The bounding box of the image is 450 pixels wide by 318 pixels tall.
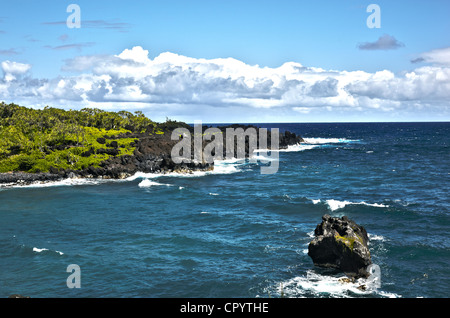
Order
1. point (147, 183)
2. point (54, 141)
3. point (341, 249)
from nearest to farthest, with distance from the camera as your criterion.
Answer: point (341, 249) → point (147, 183) → point (54, 141)

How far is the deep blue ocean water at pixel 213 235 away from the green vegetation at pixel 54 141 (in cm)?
1177

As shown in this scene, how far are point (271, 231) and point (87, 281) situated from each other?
76.3 ft

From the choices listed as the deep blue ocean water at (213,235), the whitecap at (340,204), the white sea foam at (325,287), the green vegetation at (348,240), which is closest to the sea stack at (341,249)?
the green vegetation at (348,240)

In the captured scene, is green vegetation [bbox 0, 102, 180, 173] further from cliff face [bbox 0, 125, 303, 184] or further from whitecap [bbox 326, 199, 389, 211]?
whitecap [bbox 326, 199, 389, 211]

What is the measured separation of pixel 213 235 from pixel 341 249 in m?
17.5

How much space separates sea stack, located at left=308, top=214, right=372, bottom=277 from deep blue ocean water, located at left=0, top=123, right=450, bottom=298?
148cm

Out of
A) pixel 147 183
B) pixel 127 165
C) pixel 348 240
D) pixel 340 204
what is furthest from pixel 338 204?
pixel 127 165

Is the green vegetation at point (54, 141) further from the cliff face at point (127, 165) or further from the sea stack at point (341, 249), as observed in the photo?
the sea stack at point (341, 249)

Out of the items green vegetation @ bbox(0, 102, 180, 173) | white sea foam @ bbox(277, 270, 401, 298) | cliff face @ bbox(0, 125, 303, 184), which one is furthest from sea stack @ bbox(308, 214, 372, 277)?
green vegetation @ bbox(0, 102, 180, 173)

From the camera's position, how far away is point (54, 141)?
345 ft

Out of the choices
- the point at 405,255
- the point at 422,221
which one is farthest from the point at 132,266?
the point at 422,221

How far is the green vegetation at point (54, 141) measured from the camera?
89.9 m

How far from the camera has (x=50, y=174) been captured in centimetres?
8538

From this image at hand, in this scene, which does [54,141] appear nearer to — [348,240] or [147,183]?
[147,183]
